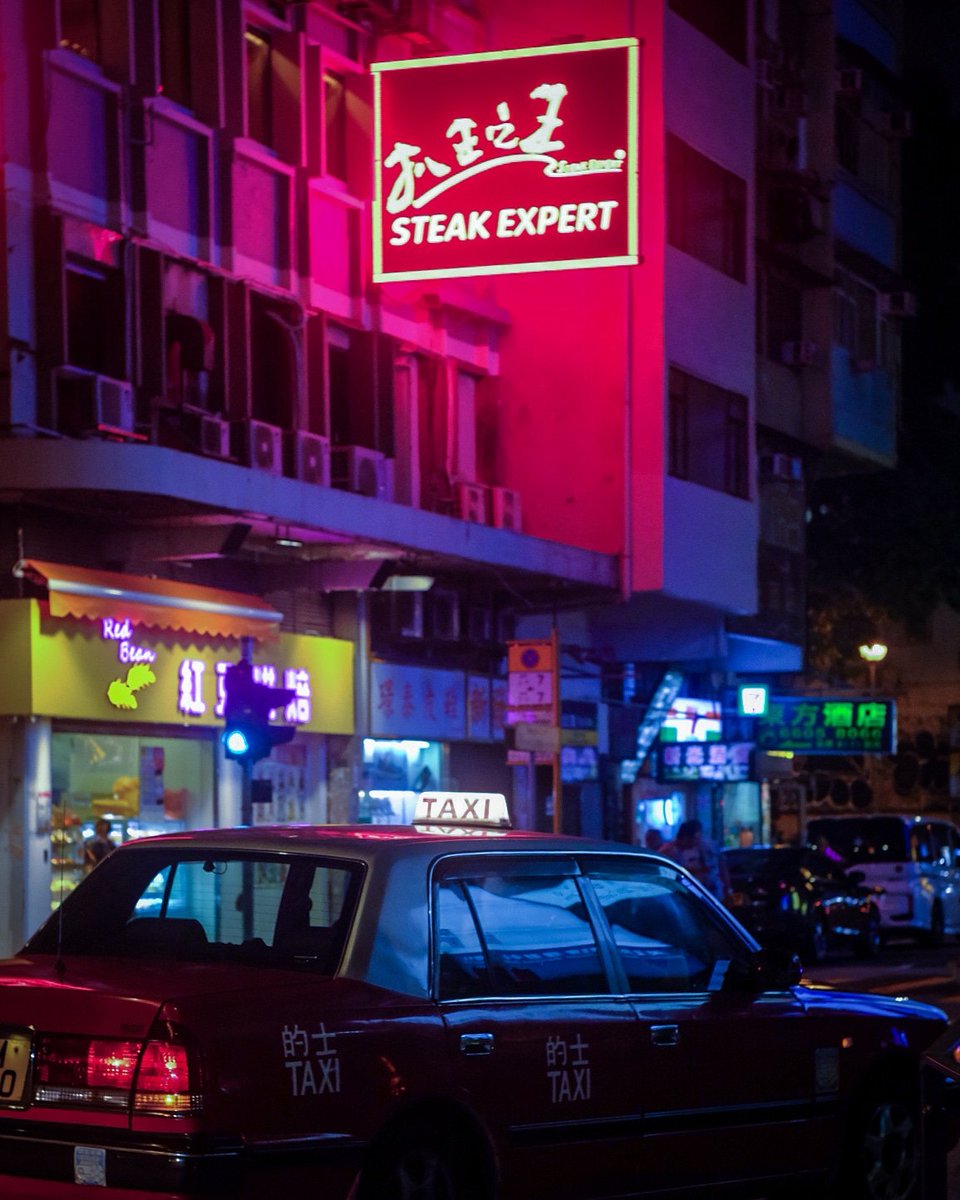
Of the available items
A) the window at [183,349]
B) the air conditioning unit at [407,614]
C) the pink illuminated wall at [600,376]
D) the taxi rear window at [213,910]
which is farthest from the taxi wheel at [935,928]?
the taxi rear window at [213,910]

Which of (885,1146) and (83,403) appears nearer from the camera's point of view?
(885,1146)

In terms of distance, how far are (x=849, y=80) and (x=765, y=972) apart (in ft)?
93.2

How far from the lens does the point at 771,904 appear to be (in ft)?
87.0

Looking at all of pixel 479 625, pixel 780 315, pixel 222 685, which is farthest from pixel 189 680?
pixel 780 315

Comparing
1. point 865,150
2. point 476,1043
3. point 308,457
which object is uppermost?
point 865,150

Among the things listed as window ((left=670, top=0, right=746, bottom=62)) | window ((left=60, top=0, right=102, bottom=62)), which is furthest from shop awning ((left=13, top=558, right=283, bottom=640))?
window ((left=670, top=0, right=746, bottom=62))

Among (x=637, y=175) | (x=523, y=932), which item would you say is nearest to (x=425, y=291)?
(x=637, y=175)

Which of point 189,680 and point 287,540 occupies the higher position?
point 287,540

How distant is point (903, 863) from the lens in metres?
30.7

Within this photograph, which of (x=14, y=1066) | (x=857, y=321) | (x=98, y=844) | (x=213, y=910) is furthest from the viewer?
(x=857, y=321)

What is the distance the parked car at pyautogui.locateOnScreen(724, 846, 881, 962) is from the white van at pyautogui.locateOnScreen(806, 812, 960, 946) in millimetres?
1064

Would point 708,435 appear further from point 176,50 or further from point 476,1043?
point 476,1043

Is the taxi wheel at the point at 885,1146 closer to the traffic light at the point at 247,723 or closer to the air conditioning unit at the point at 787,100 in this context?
the traffic light at the point at 247,723

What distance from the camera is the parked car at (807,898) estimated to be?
26.2 m
